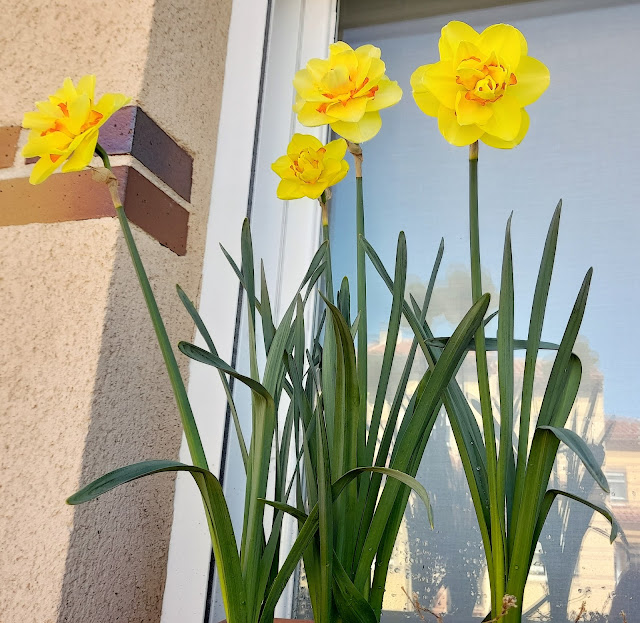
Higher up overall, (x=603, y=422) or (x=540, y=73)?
(x=540, y=73)

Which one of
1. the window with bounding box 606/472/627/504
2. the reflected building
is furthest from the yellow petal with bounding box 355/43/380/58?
the window with bounding box 606/472/627/504

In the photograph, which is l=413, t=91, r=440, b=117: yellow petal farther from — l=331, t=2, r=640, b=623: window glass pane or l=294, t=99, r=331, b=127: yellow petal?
l=331, t=2, r=640, b=623: window glass pane

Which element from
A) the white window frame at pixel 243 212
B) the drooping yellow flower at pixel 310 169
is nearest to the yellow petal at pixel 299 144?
the drooping yellow flower at pixel 310 169

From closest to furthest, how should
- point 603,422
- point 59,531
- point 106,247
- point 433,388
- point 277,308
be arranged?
point 433,388, point 59,531, point 106,247, point 603,422, point 277,308

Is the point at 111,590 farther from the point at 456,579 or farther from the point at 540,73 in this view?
the point at 540,73

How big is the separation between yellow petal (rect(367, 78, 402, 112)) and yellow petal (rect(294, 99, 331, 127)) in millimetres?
51

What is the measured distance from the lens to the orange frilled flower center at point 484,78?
579 mm

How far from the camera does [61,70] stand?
100 centimetres

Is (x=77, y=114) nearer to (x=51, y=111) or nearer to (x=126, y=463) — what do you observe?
(x=51, y=111)

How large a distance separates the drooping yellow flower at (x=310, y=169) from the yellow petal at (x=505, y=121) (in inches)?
7.5

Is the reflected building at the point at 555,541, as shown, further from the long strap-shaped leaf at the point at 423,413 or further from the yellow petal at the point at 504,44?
the yellow petal at the point at 504,44

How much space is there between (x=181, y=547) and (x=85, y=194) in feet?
1.69

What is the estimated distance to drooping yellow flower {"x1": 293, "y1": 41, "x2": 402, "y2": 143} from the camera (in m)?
0.66

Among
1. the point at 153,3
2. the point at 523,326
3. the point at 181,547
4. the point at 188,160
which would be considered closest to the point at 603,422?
the point at 523,326
